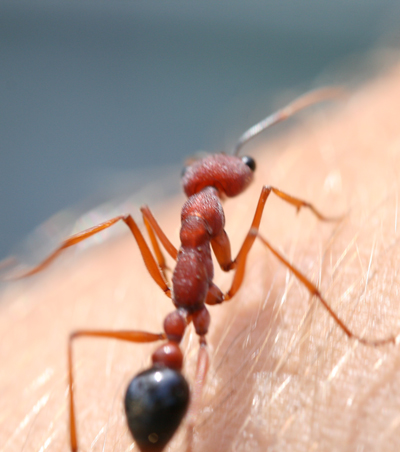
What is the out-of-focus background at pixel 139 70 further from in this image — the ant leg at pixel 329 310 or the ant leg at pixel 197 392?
the ant leg at pixel 197 392

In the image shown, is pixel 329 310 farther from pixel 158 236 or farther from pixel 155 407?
pixel 158 236

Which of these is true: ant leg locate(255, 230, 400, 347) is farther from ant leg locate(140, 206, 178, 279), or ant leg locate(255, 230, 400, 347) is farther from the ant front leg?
ant leg locate(140, 206, 178, 279)

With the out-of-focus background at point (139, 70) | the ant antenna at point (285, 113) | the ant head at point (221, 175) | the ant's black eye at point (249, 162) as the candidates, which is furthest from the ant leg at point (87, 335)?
the out-of-focus background at point (139, 70)

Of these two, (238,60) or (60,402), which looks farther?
(238,60)

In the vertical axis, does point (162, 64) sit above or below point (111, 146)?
above

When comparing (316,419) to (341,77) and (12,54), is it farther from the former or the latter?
(12,54)

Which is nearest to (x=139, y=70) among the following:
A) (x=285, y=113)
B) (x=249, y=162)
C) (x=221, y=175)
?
(x=285, y=113)

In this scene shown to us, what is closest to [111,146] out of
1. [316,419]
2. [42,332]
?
[42,332]

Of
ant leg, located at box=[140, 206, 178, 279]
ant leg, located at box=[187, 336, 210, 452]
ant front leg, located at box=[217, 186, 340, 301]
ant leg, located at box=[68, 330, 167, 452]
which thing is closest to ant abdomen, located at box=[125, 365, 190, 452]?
ant leg, located at box=[187, 336, 210, 452]
